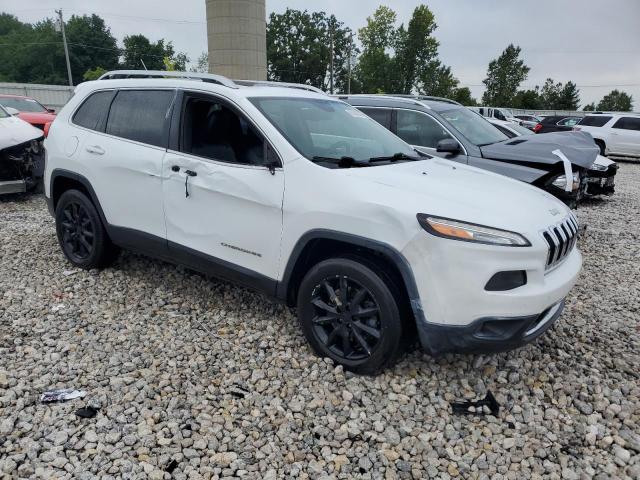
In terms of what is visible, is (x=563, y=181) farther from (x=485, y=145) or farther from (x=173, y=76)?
(x=173, y=76)

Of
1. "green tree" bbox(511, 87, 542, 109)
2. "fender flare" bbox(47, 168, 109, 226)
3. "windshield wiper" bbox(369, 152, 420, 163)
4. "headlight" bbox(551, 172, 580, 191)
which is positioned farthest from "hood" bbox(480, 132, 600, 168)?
"green tree" bbox(511, 87, 542, 109)

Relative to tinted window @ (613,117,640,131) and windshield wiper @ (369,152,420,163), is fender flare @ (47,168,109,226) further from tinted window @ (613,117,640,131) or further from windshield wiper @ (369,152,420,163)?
tinted window @ (613,117,640,131)

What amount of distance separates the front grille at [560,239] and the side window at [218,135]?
1.85 meters

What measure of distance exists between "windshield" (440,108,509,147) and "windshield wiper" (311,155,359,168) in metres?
3.77

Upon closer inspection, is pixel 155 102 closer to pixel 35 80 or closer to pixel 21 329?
pixel 21 329

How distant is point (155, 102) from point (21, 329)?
6.68 feet

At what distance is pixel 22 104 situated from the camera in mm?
13758

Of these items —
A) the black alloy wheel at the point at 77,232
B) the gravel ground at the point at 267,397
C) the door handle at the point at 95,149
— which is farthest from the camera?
the black alloy wheel at the point at 77,232

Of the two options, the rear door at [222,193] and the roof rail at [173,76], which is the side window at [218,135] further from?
the roof rail at [173,76]

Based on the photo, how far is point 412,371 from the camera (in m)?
3.17

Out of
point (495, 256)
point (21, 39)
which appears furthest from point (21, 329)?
point (21, 39)

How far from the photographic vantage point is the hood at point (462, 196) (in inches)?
105

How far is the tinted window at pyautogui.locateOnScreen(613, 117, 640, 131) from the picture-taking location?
53.3 feet

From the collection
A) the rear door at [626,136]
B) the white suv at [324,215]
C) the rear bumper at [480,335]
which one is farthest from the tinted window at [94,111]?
the rear door at [626,136]
